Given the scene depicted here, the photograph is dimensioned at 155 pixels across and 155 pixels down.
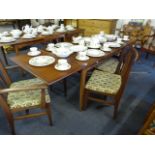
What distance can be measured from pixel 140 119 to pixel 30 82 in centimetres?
140

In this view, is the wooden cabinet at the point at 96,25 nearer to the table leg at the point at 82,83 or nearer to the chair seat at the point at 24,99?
the table leg at the point at 82,83

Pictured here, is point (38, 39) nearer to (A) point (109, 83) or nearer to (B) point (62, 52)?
(B) point (62, 52)

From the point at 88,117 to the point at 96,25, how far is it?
324 centimetres

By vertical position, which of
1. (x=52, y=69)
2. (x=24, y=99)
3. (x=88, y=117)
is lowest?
(x=88, y=117)

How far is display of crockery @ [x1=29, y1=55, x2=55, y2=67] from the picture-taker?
1481 millimetres

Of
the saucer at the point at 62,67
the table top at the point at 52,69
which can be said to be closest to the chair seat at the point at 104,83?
the table top at the point at 52,69

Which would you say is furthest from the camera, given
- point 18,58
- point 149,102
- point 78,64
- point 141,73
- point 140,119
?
point 141,73

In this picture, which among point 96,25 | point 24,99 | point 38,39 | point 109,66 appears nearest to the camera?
point 24,99

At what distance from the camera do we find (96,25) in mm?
4246

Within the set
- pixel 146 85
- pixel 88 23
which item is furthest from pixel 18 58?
pixel 88 23

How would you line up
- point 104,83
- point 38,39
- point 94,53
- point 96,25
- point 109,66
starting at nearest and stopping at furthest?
point 104,83 < point 94,53 < point 109,66 < point 38,39 < point 96,25

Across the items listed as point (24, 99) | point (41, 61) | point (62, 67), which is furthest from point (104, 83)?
point (24, 99)
